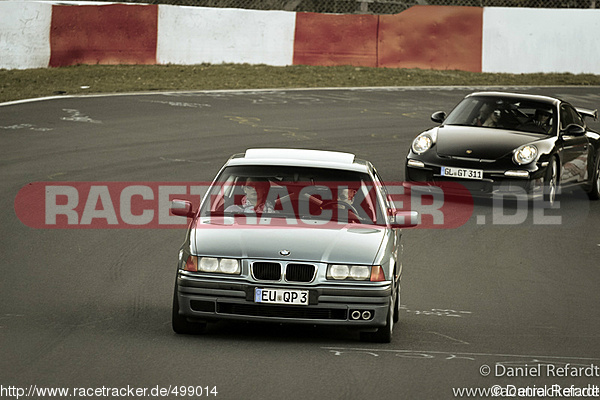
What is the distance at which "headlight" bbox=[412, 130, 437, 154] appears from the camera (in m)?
13.8

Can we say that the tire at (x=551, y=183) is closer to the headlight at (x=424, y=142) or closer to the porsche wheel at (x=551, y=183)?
the porsche wheel at (x=551, y=183)

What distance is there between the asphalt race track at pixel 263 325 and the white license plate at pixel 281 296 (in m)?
0.31

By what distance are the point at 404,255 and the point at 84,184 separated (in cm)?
502

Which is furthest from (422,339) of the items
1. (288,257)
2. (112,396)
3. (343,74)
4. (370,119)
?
(343,74)

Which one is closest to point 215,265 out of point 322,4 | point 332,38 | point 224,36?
point 224,36

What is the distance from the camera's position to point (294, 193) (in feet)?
26.9

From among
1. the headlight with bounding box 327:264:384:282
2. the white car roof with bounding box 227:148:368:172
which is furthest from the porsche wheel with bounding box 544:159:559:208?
the headlight with bounding box 327:264:384:282

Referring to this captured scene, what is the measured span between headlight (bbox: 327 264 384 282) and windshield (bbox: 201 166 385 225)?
80 cm

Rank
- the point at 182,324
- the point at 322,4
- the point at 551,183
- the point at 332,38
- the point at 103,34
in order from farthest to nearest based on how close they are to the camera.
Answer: the point at 322,4, the point at 332,38, the point at 103,34, the point at 551,183, the point at 182,324

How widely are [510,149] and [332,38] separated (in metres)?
13.6

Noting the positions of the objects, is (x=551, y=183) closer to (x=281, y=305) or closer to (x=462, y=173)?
(x=462, y=173)

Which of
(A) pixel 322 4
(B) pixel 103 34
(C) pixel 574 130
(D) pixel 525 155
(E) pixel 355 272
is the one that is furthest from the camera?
(A) pixel 322 4

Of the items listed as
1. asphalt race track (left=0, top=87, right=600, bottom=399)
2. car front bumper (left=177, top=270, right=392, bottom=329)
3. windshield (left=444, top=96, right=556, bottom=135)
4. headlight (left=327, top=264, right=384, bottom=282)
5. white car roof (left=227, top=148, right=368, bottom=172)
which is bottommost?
asphalt race track (left=0, top=87, right=600, bottom=399)

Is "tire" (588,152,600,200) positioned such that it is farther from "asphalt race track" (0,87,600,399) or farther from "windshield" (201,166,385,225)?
"windshield" (201,166,385,225)
